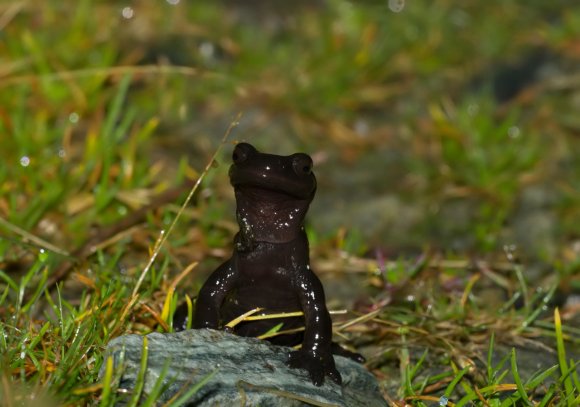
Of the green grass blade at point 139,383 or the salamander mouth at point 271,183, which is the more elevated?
the salamander mouth at point 271,183

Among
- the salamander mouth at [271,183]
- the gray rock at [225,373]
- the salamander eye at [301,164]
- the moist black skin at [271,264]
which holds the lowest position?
the gray rock at [225,373]

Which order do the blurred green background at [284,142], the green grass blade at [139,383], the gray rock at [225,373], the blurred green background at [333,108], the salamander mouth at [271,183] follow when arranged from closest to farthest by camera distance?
the green grass blade at [139,383] < the gray rock at [225,373] < the salamander mouth at [271,183] < the blurred green background at [284,142] < the blurred green background at [333,108]

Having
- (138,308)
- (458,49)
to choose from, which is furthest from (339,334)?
(458,49)

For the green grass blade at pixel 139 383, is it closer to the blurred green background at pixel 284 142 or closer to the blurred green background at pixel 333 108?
the blurred green background at pixel 284 142

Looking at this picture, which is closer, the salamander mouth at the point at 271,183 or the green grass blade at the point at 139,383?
the green grass blade at the point at 139,383

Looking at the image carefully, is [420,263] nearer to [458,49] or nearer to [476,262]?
[476,262]

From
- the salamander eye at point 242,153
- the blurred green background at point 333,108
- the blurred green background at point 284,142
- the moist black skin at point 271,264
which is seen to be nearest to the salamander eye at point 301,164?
the moist black skin at point 271,264

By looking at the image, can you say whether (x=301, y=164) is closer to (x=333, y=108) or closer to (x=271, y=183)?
(x=271, y=183)

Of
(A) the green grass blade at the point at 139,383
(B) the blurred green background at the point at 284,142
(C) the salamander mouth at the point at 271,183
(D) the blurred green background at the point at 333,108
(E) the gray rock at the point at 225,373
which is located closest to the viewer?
(A) the green grass blade at the point at 139,383
